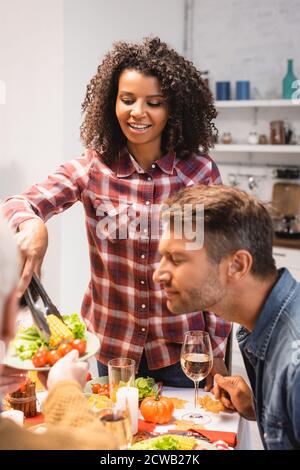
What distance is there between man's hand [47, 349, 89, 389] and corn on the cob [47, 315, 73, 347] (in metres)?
0.11

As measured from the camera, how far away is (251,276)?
1.48 m

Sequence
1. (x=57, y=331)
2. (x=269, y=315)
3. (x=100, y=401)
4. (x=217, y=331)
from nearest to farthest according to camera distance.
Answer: (x=269, y=315) → (x=57, y=331) → (x=100, y=401) → (x=217, y=331)

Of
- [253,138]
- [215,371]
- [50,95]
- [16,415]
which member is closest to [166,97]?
[215,371]

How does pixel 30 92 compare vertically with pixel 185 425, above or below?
above

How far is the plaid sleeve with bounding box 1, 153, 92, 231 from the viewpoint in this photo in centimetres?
198

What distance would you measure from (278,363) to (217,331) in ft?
2.61

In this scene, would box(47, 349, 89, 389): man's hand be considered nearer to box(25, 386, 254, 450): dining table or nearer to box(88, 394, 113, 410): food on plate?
box(88, 394, 113, 410): food on plate

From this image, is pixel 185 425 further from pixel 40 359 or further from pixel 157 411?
pixel 40 359

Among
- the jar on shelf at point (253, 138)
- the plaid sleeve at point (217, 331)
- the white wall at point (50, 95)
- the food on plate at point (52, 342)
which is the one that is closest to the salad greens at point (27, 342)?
the food on plate at point (52, 342)

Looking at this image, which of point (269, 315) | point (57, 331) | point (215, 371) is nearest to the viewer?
point (269, 315)

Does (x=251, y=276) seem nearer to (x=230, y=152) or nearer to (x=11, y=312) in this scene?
(x=11, y=312)

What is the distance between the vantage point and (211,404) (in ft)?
6.03

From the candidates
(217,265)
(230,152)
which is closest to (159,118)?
(217,265)

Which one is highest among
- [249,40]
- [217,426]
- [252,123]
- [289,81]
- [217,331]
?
[249,40]
